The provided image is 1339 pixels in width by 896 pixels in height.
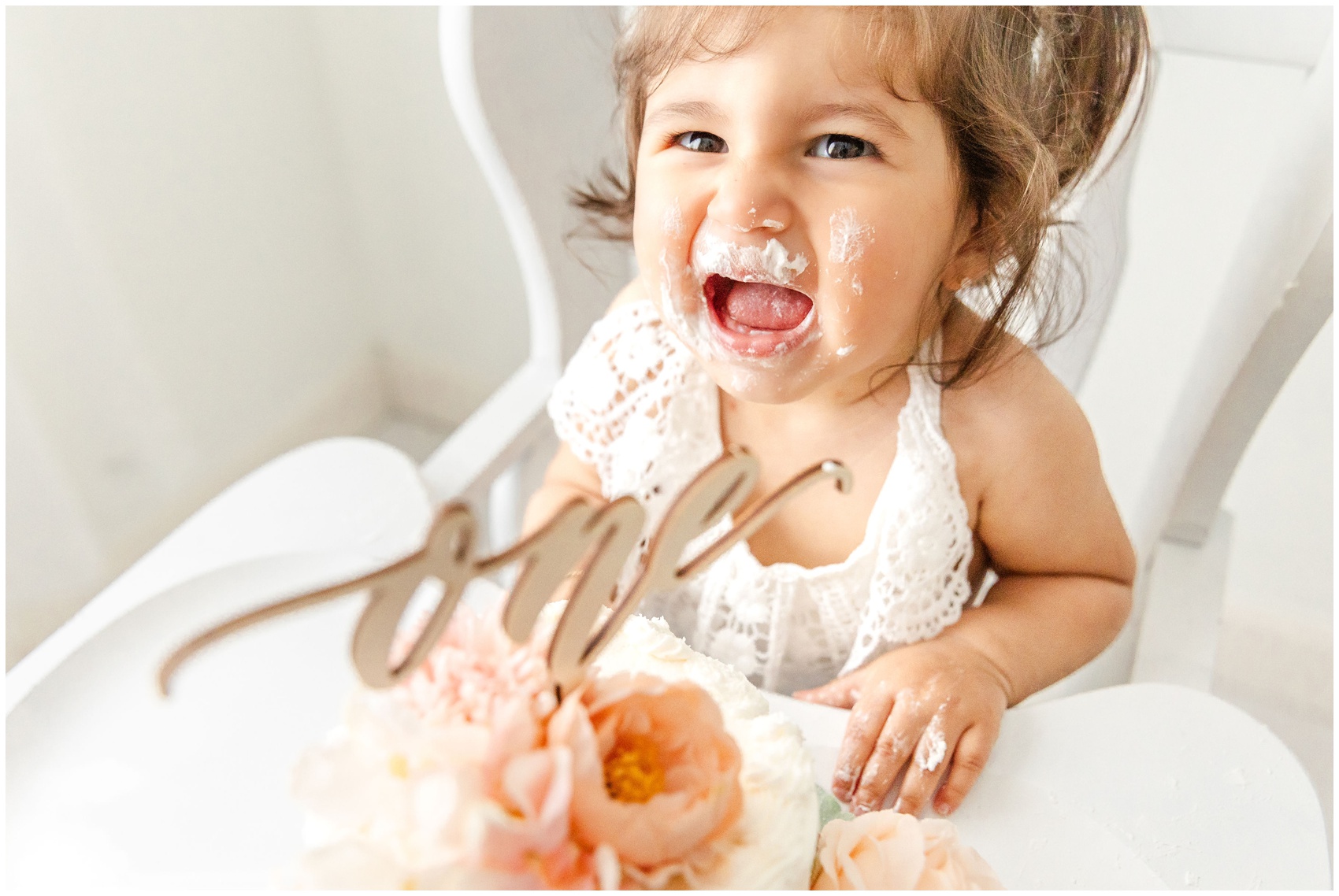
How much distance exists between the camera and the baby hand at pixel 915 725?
1.75ft

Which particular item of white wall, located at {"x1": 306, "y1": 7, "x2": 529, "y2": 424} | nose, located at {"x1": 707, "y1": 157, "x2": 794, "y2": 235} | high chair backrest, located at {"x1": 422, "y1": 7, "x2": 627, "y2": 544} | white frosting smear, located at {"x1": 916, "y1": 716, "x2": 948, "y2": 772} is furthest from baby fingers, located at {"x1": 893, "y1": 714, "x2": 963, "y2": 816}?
white wall, located at {"x1": 306, "y1": 7, "x2": 529, "y2": 424}

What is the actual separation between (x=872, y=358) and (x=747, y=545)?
19cm

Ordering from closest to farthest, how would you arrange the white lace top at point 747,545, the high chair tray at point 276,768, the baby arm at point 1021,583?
the high chair tray at point 276,768 < the baby arm at point 1021,583 < the white lace top at point 747,545

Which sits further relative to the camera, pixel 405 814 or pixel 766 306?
pixel 766 306

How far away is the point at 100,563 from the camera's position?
1.41 metres

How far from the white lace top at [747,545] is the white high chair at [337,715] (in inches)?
4.7

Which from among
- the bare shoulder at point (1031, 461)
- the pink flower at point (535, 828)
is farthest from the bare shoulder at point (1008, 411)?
the pink flower at point (535, 828)

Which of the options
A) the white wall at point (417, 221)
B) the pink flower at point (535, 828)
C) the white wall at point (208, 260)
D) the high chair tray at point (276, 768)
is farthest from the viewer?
the white wall at point (417, 221)

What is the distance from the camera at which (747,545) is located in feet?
2.41

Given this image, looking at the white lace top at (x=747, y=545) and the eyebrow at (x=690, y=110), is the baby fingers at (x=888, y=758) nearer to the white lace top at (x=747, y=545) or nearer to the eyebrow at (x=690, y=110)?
the white lace top at (x=747, y=545)

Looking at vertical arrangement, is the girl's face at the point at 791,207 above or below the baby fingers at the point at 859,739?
above

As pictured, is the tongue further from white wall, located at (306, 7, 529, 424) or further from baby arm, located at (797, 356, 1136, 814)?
white wall, located at (306, 7, 529, 424)

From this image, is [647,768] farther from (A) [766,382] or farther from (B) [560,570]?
(A) [766,382]

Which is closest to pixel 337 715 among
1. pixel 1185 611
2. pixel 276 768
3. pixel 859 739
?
pixel 276 768
